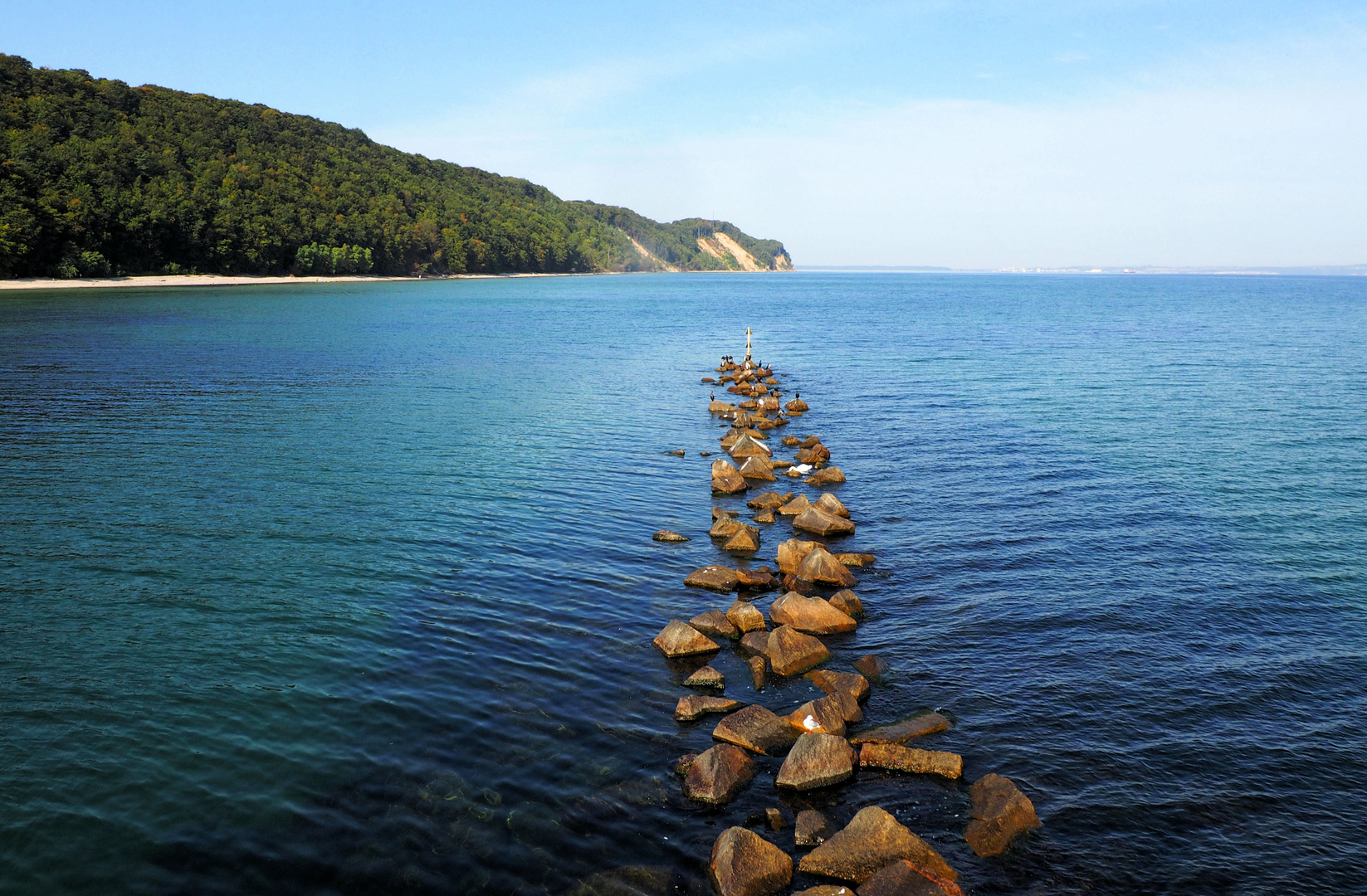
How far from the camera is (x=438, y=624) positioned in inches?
687

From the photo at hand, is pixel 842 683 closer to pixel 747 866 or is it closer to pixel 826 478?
pixel 747 866

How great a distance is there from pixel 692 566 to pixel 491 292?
152775 millimetres

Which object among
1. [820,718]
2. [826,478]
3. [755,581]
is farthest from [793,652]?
[826,478]

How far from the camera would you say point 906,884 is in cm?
1005

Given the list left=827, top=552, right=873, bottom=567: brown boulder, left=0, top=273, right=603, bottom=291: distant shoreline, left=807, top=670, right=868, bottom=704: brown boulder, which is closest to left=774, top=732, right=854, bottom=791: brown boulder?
left=807, top=670, right=868, bottom=704: brown boulder

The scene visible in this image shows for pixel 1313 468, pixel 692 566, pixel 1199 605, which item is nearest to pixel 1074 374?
pixel 1313 468

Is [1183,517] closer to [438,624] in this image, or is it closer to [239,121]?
[438,624]

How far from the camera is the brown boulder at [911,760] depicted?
12.8 meters

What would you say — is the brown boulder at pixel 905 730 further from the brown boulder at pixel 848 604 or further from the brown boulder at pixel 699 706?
the brown boulder at pixel 848 604

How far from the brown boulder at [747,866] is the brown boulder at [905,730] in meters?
3.37

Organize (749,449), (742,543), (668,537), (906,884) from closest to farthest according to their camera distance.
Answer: (906,884), (742,543), (668,537), (749,449)

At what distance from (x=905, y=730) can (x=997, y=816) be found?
2466 millimetres

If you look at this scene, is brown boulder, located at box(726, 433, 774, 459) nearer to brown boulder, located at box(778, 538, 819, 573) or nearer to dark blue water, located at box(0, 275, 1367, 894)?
dark blue water, located at box(0, 275, 1367, 894)

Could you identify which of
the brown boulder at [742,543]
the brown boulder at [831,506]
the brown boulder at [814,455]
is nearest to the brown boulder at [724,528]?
the brown boulder at [742,543]
